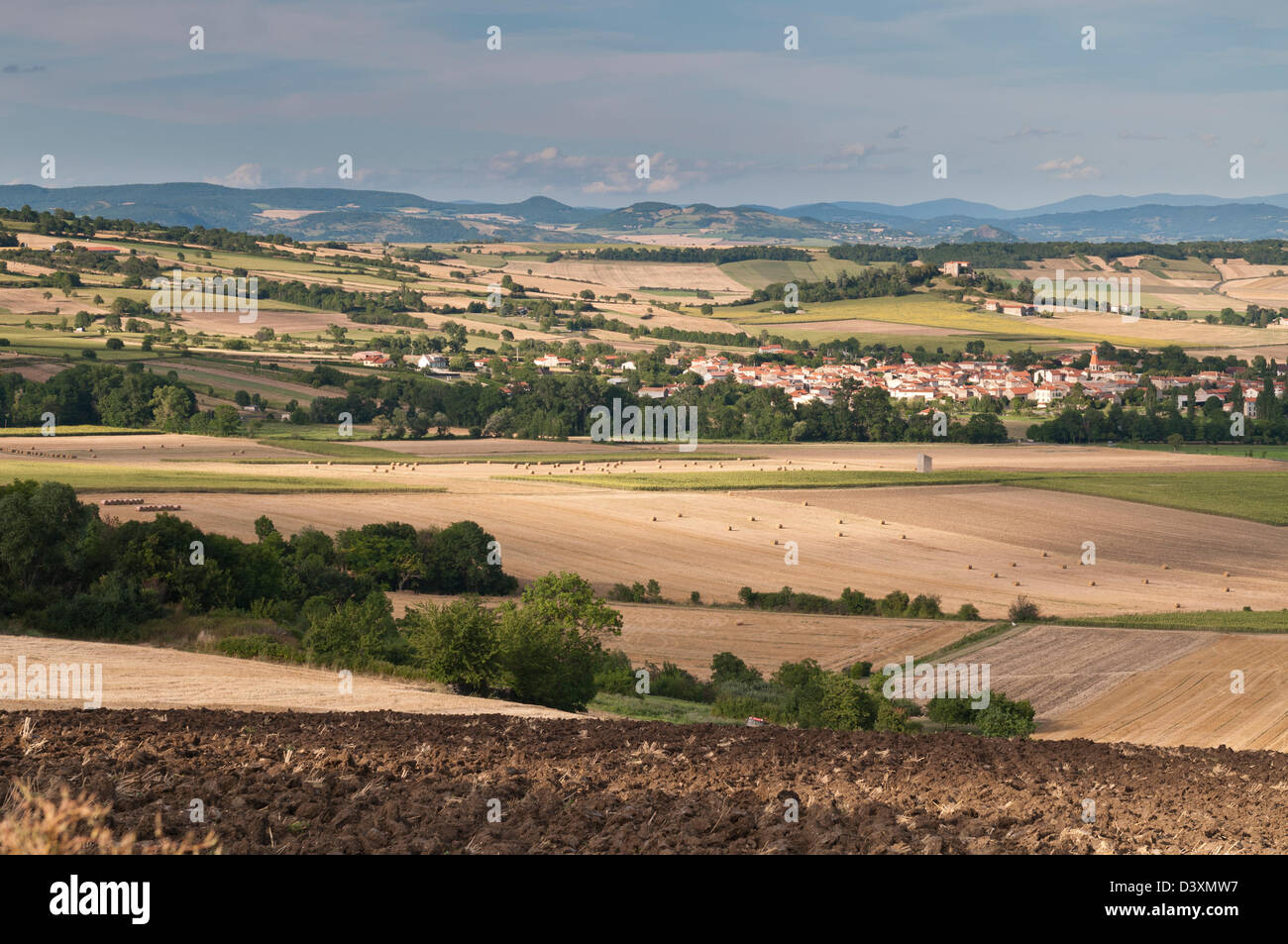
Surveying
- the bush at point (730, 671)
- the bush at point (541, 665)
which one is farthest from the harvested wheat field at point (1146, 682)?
the bush at point (541, 665)

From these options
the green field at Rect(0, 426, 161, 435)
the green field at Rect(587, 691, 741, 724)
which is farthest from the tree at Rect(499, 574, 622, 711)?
the green field at Rect(0, 426, 161, 435)

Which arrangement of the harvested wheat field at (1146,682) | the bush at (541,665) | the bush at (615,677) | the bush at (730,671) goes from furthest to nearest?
the bush at (730,671) → the bush at (615,677) → the harvested wheat field at (1146,682) → the bush at (541,665)

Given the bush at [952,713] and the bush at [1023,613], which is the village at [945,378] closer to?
the bush at [1023,613]

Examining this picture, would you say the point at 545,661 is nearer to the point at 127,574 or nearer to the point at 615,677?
the point at 615,677

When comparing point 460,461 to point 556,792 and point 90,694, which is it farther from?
point 556,792

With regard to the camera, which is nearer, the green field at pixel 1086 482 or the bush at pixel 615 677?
the bush at pixel 615 677

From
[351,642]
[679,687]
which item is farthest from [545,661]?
[679,687]

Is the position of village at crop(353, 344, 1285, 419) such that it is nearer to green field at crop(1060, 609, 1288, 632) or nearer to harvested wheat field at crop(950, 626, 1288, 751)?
green field at crop(1060, 609, 1288, 632)
